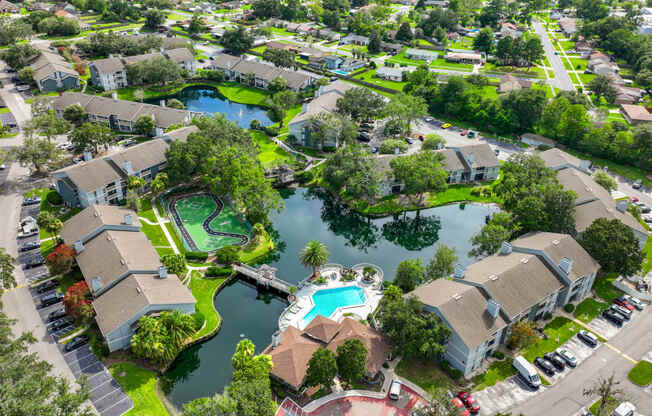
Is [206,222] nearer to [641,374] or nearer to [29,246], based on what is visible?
[29,246]

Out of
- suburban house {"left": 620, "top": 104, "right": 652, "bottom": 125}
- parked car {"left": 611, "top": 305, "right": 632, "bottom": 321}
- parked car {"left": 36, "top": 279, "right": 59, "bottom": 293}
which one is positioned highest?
suburban house {"left": 620, "top": 104, "right": 652, "bottom": 125}

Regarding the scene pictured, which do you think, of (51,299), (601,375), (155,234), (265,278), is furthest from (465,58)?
(51,299)

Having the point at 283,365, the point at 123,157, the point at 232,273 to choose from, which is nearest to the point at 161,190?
the point at 123,157

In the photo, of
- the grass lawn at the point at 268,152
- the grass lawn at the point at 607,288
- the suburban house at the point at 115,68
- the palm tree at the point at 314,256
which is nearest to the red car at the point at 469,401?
the palm tree at the point at 314,256

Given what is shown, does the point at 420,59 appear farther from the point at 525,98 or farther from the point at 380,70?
the point at 525,98

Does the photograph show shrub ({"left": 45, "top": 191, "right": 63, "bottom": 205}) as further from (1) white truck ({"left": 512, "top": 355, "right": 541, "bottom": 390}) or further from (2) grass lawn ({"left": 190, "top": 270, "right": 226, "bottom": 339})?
(1) white truck ({"left": 512, "top": 355, "right": 541, "bottom": 390})

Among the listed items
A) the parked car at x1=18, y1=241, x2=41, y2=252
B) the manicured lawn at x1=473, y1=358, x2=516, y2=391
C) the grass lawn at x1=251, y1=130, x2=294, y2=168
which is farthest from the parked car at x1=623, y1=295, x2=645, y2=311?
the parked car at x1=18, y1=241, x2=41, y2=252
